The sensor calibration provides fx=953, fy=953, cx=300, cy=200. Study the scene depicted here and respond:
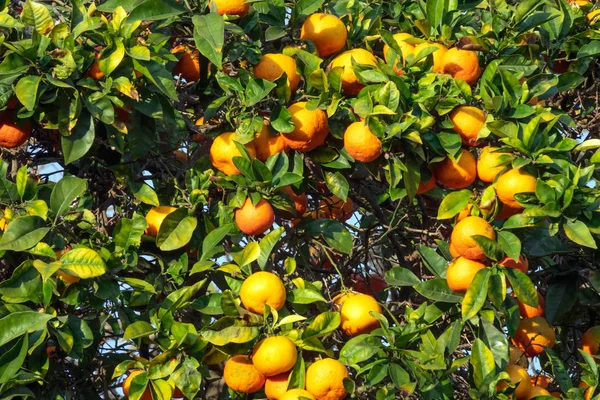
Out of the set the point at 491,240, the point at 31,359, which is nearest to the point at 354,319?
the point at 491,240

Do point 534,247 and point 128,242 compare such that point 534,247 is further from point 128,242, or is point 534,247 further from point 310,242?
point 128,242

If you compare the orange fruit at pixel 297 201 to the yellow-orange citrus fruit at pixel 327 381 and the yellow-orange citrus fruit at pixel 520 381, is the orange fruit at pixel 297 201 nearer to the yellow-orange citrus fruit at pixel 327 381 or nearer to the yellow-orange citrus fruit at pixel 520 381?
the yellow-orange citrus fruit at pixel 327 381

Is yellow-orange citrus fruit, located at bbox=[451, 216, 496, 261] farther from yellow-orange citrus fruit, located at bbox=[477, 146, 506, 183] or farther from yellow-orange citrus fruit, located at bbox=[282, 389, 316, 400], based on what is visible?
yellow-orange citrus fruit, located at bbox=[282, 389, 316, 400]

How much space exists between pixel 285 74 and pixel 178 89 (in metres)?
0.41

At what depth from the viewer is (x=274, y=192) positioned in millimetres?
2223

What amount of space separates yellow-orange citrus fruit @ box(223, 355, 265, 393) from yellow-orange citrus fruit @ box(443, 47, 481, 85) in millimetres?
851

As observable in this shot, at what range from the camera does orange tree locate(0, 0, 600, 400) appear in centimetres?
207

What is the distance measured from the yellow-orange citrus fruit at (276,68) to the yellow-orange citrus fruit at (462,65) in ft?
1.21

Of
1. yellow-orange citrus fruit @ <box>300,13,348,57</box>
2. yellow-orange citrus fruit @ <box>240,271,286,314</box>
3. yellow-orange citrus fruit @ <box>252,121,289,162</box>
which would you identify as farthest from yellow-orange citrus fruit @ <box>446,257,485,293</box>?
yellow-orange citrus fruit @ <box>300,13,348,57</box>

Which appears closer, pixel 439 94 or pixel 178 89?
pixel 439 94

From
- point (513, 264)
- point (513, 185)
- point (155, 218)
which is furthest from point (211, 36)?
point (513, 264)

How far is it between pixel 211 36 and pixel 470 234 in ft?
2.33

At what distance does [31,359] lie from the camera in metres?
2.07

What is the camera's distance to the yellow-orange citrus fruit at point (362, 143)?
2.13 meters
